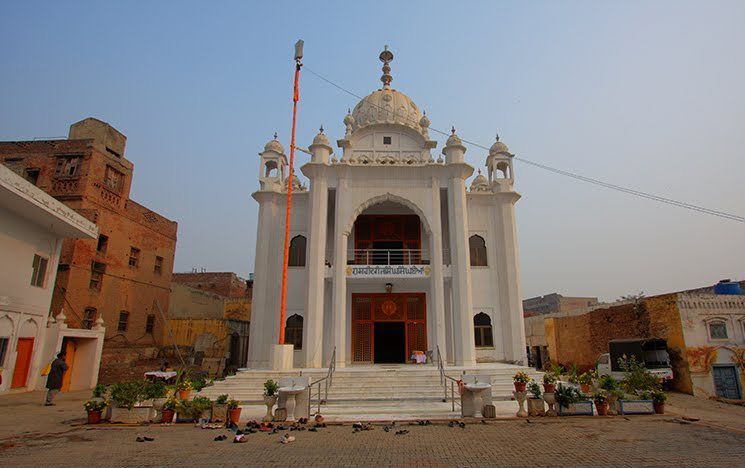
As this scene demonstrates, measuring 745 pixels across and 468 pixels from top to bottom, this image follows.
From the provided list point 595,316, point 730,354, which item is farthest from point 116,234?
point 730,354

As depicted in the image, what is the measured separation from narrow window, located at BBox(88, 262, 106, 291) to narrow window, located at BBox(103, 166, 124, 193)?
4.23 m

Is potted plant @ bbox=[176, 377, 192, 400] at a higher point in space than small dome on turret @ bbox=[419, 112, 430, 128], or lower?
lower

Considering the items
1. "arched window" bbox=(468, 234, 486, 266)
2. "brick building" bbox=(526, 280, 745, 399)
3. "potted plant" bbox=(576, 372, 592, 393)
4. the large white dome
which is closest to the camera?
"potted plant" bbox=(576, 372, 592, 393)

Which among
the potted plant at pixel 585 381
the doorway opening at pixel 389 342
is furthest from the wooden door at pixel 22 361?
the potted plant at pixel 585 381

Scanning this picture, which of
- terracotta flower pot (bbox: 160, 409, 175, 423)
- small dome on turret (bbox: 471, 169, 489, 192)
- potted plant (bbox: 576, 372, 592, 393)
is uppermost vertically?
small dome on turret (bbox: 471, 169, 489, 192)

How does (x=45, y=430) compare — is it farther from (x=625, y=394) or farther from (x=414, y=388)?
(x=625, y=394)

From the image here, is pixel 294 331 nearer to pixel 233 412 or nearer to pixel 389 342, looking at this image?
pixel 389 342

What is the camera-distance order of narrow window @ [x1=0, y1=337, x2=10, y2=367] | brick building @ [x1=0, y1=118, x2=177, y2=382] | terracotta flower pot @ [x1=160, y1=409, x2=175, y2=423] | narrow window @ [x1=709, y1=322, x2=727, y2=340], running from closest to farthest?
terracotta flower pot @ [x1=160, y1=409, x2=175, y2=423]
narrow window @ [x1=0, y1=337, x2=10, y2=367]
narrow window @ [x1=709, y1=322, x2=727, y2=340]
brick building @ [x1=0, y1=118, x2=177, y2=382]

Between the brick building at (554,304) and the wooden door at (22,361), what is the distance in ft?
124

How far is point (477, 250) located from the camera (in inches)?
798

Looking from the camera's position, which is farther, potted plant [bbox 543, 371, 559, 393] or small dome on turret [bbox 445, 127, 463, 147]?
small dome on turret [bbox 445, 127, 463, 147]

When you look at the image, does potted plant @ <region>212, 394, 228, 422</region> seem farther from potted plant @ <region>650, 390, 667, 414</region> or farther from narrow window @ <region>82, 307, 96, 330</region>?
narrow window @ <region>82, 307, 96, 330</region>

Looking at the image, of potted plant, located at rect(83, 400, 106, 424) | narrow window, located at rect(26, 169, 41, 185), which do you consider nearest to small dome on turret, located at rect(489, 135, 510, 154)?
potted plant, located at rect(83, 400, 106, 424)

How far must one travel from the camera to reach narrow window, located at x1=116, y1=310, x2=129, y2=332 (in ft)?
78.9
